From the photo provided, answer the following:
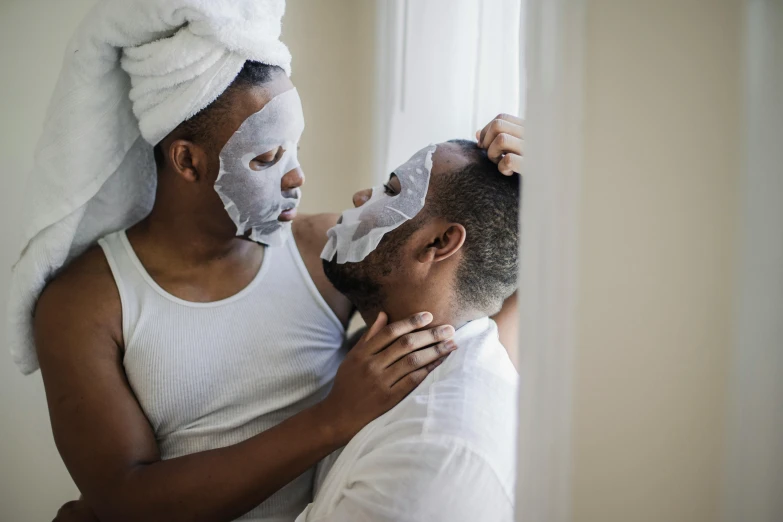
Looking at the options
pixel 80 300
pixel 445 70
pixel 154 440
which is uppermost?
pixel 445 70

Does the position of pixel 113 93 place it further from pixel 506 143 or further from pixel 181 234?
pixel 506 143

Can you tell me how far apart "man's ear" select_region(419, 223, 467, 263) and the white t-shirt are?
15 cm

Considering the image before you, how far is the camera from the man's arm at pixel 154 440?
94 centimetres

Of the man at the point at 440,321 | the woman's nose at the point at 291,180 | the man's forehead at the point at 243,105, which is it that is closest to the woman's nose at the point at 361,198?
the man at the point at 440,321

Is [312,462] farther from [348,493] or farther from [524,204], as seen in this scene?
[524,204]

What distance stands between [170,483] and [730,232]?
2.69ft

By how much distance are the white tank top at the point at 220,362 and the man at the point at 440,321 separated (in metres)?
0.16

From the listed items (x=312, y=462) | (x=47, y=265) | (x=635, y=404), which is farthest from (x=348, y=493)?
(x=47, y=265)

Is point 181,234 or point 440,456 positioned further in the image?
point 181,234

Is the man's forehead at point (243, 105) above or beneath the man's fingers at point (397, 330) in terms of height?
above

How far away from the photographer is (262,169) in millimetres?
1109

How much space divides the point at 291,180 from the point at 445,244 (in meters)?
0.32

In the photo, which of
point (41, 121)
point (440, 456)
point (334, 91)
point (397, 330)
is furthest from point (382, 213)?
point (41, 121)

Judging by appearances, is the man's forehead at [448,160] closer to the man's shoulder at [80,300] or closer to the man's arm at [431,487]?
the man's arm at [431,487]
